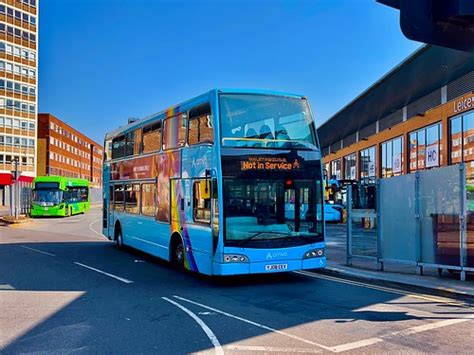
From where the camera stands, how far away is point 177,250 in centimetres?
1145

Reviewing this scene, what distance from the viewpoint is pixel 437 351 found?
17.7 feet

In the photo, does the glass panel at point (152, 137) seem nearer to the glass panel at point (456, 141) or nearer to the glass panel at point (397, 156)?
the glass panel at point (456, 141)

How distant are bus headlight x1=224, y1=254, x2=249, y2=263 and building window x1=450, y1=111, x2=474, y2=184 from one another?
13.0 meters

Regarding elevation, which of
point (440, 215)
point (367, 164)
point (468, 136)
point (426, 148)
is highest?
point (468, 136)

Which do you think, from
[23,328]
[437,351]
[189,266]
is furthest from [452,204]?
[23,328]

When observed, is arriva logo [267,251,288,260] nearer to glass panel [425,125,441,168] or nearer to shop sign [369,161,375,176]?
glass panel [425,125,441,168]

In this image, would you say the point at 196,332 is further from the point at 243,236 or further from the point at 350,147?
the point at 350,147

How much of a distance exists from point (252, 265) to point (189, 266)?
5.99ft

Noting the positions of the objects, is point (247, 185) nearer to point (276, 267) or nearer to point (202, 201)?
point (202, 201)

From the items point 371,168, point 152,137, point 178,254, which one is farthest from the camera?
point 371,168

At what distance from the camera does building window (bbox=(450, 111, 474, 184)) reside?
19.6m

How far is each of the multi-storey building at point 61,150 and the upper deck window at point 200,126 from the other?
263ft

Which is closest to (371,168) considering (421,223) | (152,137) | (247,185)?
(152,137)

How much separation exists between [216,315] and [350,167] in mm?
33534
